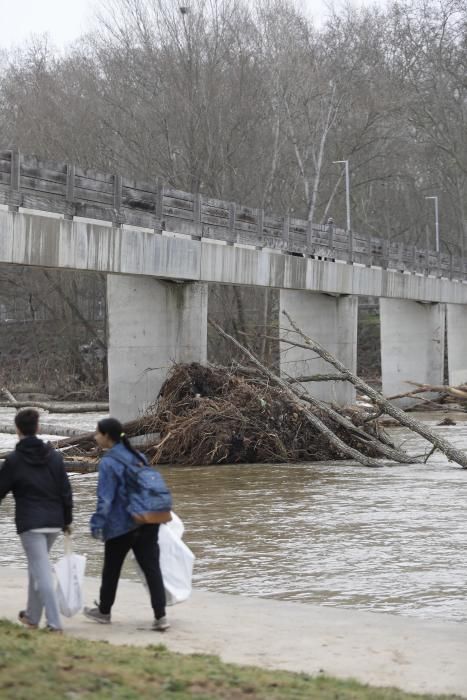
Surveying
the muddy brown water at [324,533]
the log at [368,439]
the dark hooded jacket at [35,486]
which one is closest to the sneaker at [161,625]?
the dark hooded jacket at [35,486]

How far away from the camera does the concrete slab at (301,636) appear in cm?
776

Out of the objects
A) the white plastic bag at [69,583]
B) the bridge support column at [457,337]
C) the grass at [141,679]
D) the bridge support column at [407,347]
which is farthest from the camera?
the bridge support column at [457,337]

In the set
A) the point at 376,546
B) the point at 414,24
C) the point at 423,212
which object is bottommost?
the point at 376,546

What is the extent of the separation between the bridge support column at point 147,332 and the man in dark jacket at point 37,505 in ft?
64.9

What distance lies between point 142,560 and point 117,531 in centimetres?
28

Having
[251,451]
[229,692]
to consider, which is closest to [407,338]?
[251,451]

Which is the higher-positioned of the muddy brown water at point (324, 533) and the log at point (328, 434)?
the log at point (328, 434)

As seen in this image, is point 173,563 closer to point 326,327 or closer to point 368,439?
point 368,439

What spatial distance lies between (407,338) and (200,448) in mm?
26277

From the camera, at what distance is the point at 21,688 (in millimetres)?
6246

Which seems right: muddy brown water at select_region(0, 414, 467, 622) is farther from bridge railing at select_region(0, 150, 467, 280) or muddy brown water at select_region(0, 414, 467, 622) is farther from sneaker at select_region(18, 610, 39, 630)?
bridge railing at select_region(0, 150, 467, 280)

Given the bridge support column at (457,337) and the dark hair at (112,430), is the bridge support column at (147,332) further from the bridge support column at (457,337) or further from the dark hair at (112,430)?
Answer: the bridge support column at (457,337)

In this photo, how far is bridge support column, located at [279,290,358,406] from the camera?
4034 centimetres

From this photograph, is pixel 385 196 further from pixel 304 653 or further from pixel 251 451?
pixel 304 653
